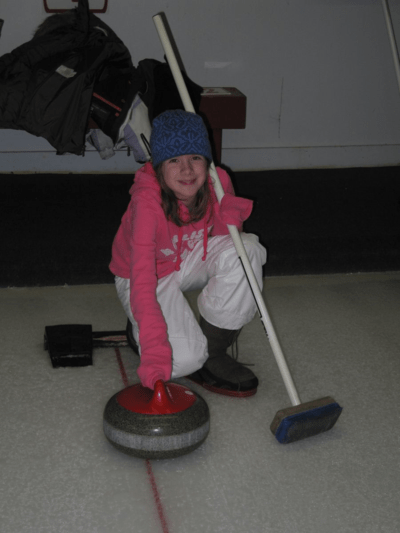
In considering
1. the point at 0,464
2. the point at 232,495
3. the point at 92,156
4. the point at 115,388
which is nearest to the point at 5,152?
the point at 92,156

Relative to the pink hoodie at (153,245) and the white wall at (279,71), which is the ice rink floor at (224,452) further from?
Answer: the white wall at (279,71)

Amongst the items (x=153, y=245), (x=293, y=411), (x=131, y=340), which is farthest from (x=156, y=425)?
(x=131, y=340)

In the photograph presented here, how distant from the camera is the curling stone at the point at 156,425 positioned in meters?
1.22

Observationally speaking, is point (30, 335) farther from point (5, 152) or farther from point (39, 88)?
point (5, 152)

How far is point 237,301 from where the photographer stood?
1.52 metres

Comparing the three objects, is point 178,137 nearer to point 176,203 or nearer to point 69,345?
point 176,203

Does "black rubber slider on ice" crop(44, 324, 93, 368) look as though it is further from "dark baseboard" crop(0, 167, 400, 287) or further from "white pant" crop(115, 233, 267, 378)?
"dark baseboard" crop(0, 167, 400, 287)

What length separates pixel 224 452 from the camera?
130cm

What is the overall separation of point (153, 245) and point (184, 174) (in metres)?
0.17

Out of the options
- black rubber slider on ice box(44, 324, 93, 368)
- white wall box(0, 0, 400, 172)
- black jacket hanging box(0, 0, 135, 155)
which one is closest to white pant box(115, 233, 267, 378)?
black rubber slider on ice box(44, 324, 93, 368)

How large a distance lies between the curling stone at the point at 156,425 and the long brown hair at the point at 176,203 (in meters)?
0.39

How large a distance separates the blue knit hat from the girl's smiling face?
2 centimetres

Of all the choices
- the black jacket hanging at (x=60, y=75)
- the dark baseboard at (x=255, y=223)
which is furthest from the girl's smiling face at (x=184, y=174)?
the dark baseboard at (x=255, y=223)

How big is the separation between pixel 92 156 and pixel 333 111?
1297 millimetres
